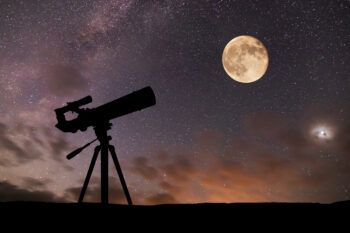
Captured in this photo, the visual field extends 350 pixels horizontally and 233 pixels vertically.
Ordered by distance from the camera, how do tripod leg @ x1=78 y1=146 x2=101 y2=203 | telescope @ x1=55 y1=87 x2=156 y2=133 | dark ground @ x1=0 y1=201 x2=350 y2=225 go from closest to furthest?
dark ground @ x1=0 y1=201 x2=350 y2=225, tripod leg @ x1=78 y1=146 x2=101 y2=203, telescope @ x1=55 y1=87 x2=156 y2=133

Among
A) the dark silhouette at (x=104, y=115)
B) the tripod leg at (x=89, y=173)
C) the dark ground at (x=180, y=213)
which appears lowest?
the dark ground at (x=180, y=213)

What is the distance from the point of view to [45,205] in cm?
222

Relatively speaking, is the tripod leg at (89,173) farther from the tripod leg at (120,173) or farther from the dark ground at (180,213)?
the dark ground at (180,213)

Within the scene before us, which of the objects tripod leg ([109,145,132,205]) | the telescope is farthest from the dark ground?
the telescope

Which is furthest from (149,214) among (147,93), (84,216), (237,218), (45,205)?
(147,93)

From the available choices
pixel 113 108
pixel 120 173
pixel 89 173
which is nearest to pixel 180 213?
pixel 120 173

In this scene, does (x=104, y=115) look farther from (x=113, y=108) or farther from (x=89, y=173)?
(x=89, y=173)

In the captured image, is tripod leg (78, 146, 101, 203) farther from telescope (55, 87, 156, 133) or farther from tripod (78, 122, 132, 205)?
telescope (55, 87, 156, 133)

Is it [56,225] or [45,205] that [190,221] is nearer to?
[56,225]

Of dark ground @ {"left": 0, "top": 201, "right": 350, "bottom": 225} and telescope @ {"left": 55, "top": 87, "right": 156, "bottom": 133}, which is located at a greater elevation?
telescope @ {"left": 55, "top": 87, "right": 156, "bottom": 133}

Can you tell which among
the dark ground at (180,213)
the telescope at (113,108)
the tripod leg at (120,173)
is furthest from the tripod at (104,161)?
the dark ground at (180,213)

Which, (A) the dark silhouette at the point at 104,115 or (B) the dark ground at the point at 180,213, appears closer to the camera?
(B) the dark ground at the point at 180,213

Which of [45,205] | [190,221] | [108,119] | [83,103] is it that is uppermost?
[83,103]

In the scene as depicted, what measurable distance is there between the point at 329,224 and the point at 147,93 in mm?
4003
